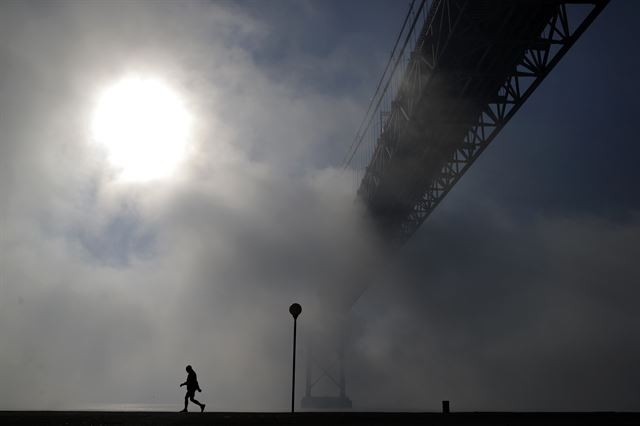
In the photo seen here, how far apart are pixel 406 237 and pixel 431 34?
23.5 meters

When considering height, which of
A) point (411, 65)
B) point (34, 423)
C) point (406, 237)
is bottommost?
point (34, 423)

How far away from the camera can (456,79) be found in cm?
2372

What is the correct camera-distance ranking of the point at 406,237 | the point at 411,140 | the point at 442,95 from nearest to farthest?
the point at 442,95 < the point at 411,140 < the point at 406,237

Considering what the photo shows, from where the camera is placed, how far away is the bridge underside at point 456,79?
65.6 ft

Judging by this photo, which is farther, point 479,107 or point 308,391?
point 308,391

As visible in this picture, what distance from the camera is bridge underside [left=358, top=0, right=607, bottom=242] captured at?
2000cm

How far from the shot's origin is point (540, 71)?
72.2 ft

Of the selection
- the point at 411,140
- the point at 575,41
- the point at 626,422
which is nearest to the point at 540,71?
the point at 575,41

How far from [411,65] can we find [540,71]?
583 centimetres

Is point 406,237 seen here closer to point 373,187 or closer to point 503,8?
point 373,187

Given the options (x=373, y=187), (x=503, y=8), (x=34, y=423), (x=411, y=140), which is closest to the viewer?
(x=34, y=423)

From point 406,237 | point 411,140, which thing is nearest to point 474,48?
point 411,140

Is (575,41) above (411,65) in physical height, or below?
below

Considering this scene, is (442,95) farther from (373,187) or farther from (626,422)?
(626,422)
